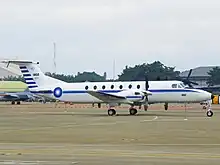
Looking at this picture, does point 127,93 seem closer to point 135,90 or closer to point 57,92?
point 135,90

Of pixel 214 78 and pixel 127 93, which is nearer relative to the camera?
pixel 127 93

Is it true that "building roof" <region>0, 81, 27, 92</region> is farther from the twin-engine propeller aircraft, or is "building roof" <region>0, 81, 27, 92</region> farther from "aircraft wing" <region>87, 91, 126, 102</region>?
"aircraft wing" <region>87, 91, 126, 102</region>

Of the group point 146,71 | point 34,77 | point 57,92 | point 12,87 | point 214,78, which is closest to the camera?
point 57,92

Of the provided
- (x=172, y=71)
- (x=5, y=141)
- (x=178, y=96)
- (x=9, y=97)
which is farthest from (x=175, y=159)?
(x=172, y=71)

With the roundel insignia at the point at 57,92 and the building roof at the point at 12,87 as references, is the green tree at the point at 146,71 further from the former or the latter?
the roundel insignia at the point at 57,92

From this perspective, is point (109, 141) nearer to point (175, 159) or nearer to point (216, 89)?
point (175, 159)

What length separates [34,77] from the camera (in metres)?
52.7

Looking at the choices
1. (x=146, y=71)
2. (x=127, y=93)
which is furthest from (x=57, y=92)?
(x=146, y=71)

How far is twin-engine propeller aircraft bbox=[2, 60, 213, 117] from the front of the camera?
47781 millimetres

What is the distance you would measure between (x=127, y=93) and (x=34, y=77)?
9.50m

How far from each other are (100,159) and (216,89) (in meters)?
121

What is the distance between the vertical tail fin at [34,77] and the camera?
52375 mm

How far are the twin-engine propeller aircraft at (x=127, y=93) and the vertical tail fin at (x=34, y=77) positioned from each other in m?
0.32

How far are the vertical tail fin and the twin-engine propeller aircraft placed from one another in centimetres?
32
